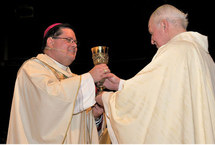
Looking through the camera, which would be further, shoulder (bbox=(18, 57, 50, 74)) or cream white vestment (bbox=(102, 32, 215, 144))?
shoulder (bbox=(18, 57, 50, 74))

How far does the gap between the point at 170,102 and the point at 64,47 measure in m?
1.62

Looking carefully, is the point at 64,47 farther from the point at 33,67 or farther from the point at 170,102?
the point at 170,102

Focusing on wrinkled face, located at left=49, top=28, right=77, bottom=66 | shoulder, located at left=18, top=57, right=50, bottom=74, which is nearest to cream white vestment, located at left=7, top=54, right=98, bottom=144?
shoulder, located at left=18, top=57, right=50, bottom=74

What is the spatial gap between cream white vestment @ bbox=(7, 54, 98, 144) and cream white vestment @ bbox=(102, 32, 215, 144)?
52 cm

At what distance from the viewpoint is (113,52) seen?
19.8 feet

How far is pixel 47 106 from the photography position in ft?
7.73

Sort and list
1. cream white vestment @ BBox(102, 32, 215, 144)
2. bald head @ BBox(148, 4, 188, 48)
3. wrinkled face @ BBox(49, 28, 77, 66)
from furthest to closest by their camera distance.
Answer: wrinkled face @ BBox(49, 28, 77, 66) < bald head @ BBox(148, 4, 188, 48) < cream white vestment @ BBox(102, 32, 215, 144)

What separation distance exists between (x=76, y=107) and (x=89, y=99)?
0.55 ft

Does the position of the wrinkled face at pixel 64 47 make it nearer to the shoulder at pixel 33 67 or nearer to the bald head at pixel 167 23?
the shoulder at pixel 33 67

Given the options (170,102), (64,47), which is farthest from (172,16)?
(64,47)

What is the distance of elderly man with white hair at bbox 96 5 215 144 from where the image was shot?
74.2 inches

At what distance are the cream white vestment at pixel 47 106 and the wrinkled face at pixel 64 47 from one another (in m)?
0.38

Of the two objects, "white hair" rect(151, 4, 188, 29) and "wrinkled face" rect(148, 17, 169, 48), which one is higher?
"white hair" rect(151, 4, 188, 29)

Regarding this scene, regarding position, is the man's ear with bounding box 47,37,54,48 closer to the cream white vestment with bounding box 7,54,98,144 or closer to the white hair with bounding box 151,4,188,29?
the cream white vestment with bounding box 7,54,98,144
